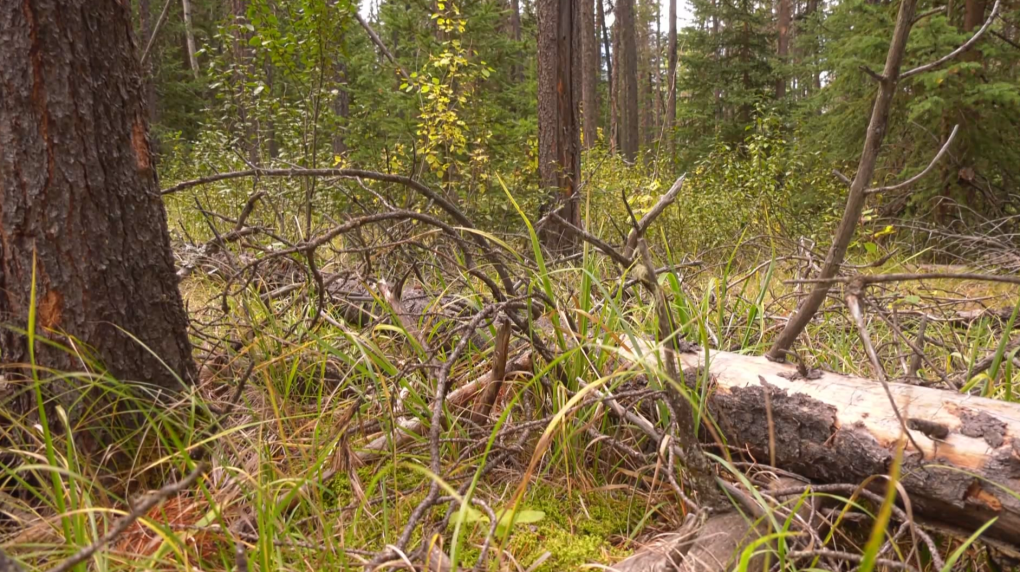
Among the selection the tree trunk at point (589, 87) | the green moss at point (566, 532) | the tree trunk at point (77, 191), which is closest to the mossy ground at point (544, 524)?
the green moss at point (566, 532)

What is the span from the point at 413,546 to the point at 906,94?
6.88 metres

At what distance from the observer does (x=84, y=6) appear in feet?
4.81

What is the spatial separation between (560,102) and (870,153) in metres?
3.91

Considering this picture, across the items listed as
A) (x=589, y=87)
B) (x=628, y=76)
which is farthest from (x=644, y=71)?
(x=589, y=87)

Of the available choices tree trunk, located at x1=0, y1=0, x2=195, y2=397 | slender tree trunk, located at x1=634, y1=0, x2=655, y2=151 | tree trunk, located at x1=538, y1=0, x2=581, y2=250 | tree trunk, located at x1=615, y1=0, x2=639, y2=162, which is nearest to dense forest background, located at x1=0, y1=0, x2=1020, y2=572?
tree trunk, located at x1=0, y1=0, x2=195, y2=397

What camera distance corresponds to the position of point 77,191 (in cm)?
149

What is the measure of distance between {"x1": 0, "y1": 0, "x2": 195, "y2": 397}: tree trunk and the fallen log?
1388mm

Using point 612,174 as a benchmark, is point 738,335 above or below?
below

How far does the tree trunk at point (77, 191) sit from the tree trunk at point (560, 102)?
11.9 feet

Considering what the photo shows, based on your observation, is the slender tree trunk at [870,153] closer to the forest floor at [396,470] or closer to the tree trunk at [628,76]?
the forest floor at [396,470]

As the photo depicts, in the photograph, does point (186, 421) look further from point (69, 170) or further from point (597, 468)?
point (597, 468)

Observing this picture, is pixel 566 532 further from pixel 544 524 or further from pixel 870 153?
pixel 870 153

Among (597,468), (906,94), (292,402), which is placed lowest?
(597,468)

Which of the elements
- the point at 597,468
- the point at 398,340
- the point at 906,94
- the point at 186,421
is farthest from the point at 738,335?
the point at 906,94
